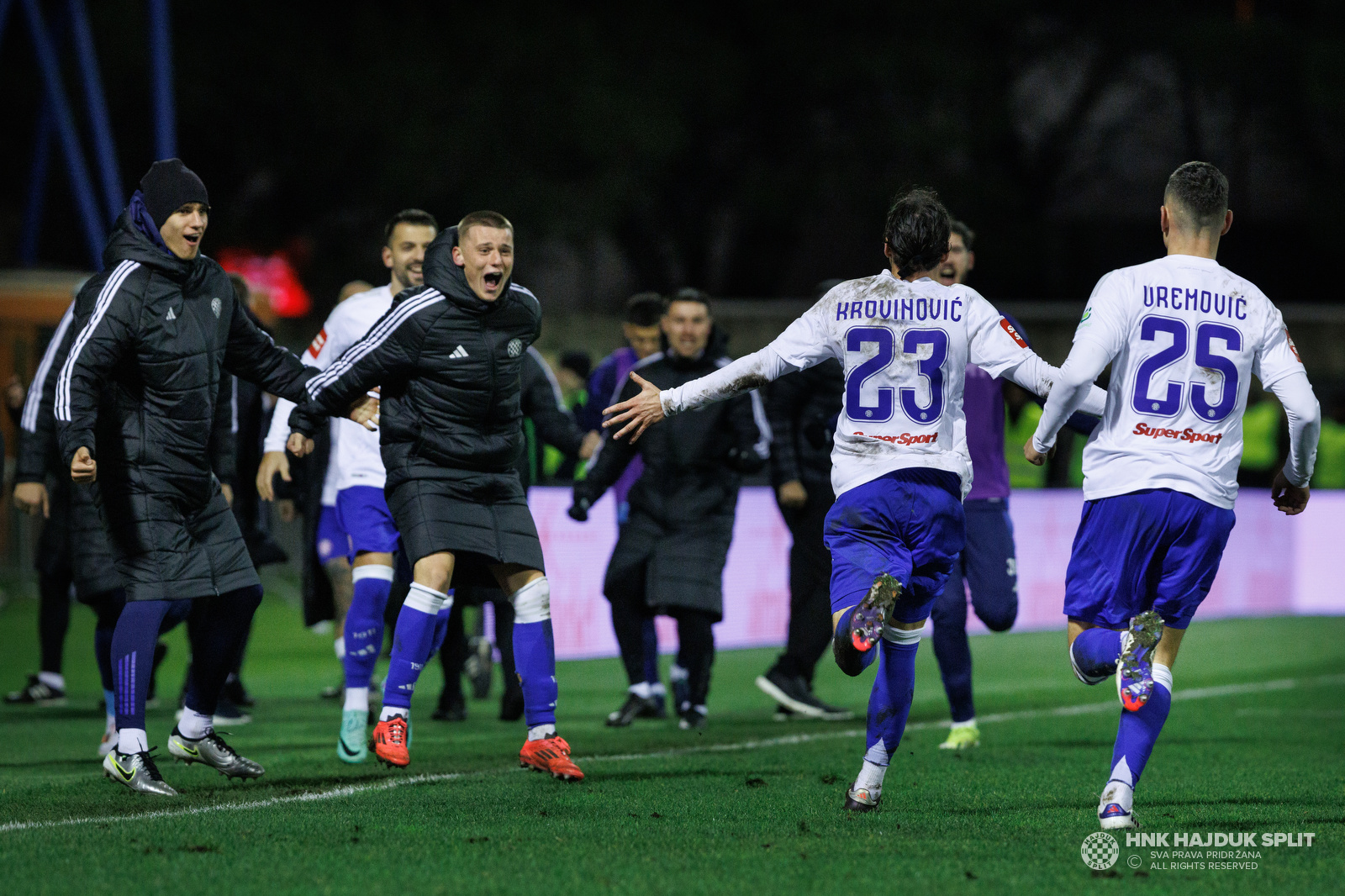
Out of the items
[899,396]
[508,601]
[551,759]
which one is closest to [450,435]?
[551,759]

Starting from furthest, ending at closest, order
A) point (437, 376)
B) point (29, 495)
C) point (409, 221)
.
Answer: point (409, 221), point (29, 495), point (437, 376)

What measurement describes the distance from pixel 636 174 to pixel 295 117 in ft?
18.3

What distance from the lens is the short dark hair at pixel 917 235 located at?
231 inches

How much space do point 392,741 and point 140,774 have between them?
0.92 m

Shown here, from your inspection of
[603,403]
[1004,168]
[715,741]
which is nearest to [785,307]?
[1004,168]

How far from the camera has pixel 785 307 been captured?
96.6 ft

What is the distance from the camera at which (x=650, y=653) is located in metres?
9.59

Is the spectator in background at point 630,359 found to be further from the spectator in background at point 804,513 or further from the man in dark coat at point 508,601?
the spectator in background at point 804,513

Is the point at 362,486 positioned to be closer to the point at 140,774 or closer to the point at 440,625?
the point at 440,625

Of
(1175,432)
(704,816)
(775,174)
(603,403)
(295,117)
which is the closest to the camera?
(1175,432)

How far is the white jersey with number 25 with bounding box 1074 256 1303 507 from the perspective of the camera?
18.1ft

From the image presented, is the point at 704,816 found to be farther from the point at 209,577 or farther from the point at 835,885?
the point at 209,577

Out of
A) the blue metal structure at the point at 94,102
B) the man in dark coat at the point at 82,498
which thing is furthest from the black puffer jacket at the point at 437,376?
the blue metal structure at the point at 94,102

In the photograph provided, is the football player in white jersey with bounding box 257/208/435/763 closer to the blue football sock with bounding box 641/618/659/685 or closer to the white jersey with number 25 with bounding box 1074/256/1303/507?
the blue football sock with bounding box 641/618/659/685
